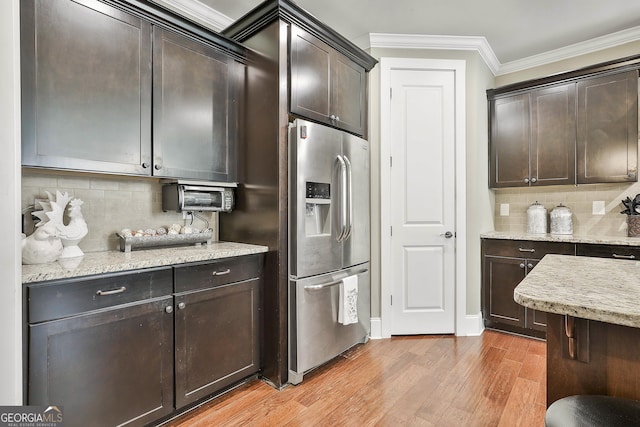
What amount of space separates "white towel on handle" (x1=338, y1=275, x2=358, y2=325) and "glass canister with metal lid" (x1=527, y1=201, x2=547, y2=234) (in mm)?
2026

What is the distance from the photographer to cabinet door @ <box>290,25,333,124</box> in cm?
229

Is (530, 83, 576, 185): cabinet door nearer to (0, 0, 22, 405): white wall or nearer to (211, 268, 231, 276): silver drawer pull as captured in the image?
(211, 268, 231, 276): silver drawer pull

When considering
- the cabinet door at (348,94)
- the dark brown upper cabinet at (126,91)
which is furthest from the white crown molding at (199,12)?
the cabinet door at (348,94)

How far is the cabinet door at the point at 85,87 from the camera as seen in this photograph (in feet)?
5.09

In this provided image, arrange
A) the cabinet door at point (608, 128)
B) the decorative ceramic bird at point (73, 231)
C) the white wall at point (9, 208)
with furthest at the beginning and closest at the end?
the cabinet door at point (608, 128) → the decorative ceramic bird at point (73, 231) → the white wall at point (9, 208)

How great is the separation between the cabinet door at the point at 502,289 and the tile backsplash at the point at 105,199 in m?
2.88

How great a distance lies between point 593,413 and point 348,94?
2.50 meters

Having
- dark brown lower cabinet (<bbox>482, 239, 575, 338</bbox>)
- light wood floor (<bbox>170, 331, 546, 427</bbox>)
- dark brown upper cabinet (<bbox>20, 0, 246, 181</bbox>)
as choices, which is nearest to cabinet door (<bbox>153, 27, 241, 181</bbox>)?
dark brown upper cabinet (<bbox>20, 0, 246, 181</bbox>)

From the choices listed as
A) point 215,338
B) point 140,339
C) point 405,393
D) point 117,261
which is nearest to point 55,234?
point 117,261

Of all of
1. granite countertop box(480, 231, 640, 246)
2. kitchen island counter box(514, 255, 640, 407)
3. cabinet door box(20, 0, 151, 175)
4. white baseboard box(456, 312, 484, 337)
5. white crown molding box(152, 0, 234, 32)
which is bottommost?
white baseboard box(456, 312, 484, 337)

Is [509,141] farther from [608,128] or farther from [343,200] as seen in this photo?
[343,200]

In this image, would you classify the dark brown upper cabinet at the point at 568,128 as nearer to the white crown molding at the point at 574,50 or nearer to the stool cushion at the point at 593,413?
the white crown molding at the point at 574,50

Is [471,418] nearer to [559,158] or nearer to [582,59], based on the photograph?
[559,158]

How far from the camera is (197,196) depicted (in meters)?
2.25
